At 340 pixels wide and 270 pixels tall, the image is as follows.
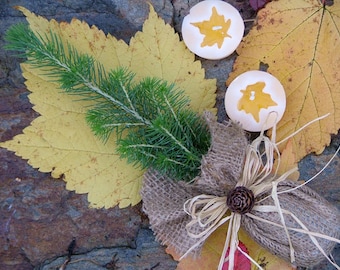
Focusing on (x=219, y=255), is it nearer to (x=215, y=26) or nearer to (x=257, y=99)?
(x=257, y=99)

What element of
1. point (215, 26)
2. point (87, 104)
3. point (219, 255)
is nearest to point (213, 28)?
point (215, 26)

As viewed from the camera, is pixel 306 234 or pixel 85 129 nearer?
pixel 306 234

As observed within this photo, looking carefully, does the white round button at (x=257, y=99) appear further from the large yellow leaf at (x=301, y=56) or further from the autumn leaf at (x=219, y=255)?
the autumn leaf at (x=219, y=255)

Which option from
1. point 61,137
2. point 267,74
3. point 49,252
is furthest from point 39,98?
point 267,74

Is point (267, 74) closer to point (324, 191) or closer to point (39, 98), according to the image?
point (324, 191)

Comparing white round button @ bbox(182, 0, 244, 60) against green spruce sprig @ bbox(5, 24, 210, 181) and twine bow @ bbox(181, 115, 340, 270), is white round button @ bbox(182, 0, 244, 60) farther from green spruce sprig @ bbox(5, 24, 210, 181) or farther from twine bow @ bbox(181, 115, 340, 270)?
twine bow @ bbox(181, 115, 340, 270)
